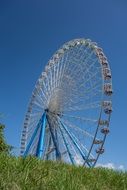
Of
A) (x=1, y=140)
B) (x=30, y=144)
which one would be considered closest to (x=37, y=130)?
(x=30, y=144)

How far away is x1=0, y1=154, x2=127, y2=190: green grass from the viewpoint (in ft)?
18.0

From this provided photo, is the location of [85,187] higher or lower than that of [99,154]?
lower

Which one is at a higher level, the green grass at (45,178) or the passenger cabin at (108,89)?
the passenger cabin at (108,89)

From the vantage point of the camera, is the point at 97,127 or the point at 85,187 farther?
the point at 97,127

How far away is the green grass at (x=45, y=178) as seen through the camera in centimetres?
548

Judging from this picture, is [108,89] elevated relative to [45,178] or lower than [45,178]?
elevated

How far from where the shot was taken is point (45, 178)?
236 inches

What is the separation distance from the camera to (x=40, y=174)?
6227 mm

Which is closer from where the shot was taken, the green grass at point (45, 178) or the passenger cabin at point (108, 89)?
the green grass at point (45, 178)

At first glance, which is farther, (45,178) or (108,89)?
(108,89)

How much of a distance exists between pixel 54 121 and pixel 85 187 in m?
39.6

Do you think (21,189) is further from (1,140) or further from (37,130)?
(37,130)

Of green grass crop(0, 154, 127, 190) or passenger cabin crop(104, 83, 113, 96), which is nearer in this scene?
green grass crop(0, 154, 127, 190)

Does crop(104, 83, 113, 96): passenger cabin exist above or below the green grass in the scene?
above
